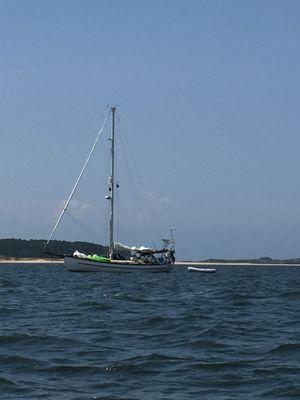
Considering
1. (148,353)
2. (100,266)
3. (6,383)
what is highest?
(100,266)

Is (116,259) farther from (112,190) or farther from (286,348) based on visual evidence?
(286,348)

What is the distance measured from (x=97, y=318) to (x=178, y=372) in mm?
10228

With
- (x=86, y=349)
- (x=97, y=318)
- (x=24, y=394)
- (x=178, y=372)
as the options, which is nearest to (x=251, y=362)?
(x=178, y=372)

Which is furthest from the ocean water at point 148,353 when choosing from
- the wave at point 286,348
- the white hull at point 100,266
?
the white hull at point 100,266

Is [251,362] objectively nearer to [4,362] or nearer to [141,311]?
[4,362]

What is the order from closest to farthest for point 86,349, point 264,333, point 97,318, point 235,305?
point 86,349, point 264,333, point 97,318, point 235,305

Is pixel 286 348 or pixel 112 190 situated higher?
pixel 112 190

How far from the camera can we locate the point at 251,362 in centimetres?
1562

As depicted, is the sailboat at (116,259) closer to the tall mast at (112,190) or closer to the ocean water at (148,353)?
the tall mast at (112,190)

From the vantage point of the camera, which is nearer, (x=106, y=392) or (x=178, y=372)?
(x=106, y=392)

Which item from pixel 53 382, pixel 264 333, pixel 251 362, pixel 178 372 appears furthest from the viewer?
pixel 264 333

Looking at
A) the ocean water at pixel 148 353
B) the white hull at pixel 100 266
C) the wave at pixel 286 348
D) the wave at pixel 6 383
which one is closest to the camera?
the ocean water at pixel 148 353

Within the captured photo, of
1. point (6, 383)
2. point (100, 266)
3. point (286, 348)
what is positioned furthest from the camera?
point (100, 266)

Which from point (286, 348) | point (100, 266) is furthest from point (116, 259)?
point (286, 348)
